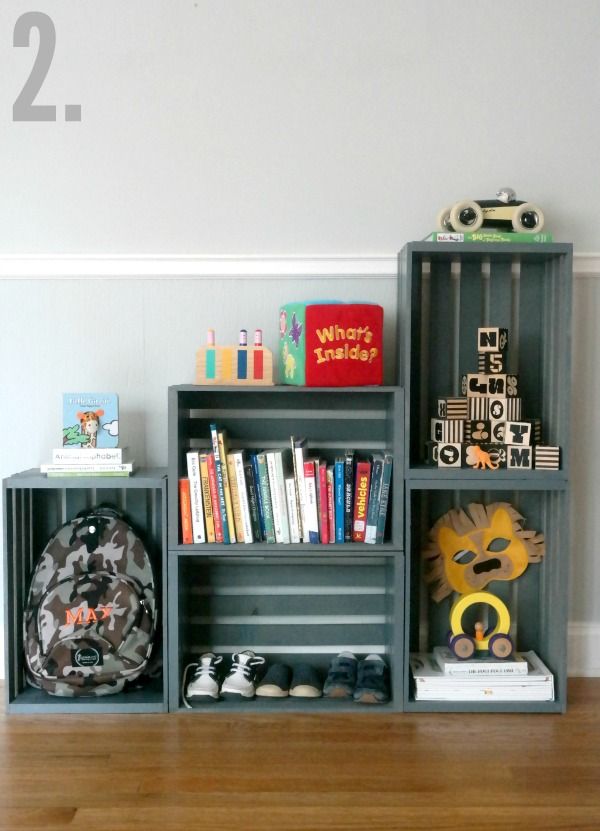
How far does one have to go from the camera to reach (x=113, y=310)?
2.38m

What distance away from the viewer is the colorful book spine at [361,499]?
7.02 ft

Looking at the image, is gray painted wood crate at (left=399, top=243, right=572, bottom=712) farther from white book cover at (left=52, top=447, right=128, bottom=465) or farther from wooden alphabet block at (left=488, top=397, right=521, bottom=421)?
white book cover at (left=52, top=447, right=128, bottom=465)

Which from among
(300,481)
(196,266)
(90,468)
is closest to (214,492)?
(300,481)

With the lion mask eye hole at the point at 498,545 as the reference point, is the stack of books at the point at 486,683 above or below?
below

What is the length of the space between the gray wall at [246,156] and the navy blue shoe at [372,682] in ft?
2.68

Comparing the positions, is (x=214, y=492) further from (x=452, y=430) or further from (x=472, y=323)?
(x=472, y=323)

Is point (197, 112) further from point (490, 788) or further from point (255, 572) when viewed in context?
point (490, 788)

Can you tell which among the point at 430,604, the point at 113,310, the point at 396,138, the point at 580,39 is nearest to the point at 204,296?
the point at 113,310

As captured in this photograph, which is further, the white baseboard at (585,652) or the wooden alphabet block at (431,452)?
the white baseboard at (585,652)

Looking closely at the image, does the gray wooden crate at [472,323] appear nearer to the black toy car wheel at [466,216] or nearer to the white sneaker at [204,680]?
the black toy car wheel at [466,216]

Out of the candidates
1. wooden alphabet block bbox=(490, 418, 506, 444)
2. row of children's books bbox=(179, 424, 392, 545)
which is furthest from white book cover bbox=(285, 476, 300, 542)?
wooden alphabet block bbox=(490, 418, 506, 444)

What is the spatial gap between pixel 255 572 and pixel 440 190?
46.9 inches

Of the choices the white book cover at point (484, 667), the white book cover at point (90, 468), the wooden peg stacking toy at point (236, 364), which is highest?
the wooden peg stacking toy at point (236, 364)

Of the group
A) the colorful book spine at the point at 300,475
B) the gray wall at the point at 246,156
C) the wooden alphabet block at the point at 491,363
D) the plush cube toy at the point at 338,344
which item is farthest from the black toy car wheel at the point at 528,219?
the colorful book spine at the point at 300,475
